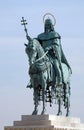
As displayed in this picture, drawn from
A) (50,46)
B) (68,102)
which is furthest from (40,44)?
(68,102)

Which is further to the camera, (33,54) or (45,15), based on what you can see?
(45,15)

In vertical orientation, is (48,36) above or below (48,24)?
below

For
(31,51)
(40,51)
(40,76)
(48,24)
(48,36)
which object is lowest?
(40,76)

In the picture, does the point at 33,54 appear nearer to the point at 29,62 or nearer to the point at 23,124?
the point at 29,62

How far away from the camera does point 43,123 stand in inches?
1861

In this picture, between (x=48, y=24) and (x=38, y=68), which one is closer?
(x=38, y=68)

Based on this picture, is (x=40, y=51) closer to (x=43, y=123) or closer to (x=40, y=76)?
(x=40, y=76)

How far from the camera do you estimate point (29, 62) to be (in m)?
47.1

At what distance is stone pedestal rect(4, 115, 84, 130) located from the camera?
47.1 m

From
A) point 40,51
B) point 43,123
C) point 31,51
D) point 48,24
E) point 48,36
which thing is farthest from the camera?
point 48,36

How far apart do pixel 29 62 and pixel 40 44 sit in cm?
261

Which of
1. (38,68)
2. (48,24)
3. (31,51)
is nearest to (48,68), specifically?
(38,68)

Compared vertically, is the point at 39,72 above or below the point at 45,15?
below

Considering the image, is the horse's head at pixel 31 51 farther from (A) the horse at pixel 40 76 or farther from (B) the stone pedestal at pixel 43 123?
(B) the stone pedestal at pixel 43 123
